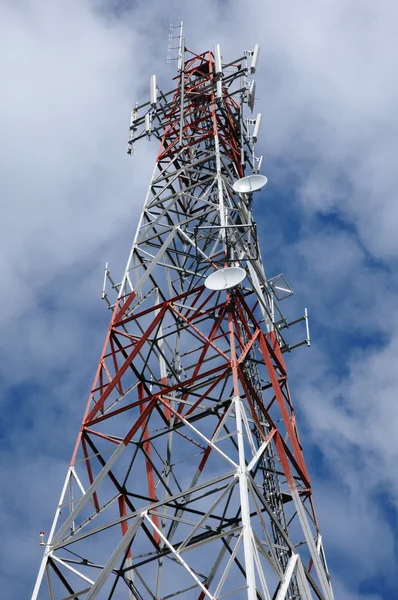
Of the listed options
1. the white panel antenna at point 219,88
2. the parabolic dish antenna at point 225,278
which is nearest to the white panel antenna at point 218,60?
the white panel antenna at point 219,88

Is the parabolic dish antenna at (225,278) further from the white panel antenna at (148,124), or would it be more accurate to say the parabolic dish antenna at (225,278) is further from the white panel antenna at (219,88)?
the white panel antenna at (219,88)

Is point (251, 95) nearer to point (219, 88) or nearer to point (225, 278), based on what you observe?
point (219, 88)

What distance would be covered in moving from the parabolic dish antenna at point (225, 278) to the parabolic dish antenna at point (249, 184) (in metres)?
5.38

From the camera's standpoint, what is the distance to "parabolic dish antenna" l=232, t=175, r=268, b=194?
95.3 ft

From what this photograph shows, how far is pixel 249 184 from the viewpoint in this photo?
2923 centimetres

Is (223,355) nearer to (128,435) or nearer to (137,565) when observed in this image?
(128,435)

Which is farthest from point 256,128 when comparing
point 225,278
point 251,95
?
point 225,278

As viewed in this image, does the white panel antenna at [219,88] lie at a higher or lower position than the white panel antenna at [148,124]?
higher

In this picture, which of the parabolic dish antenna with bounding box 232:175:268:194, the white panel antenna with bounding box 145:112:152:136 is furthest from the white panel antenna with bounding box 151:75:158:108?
the parabolic dish antenna with bounding box 232:175:268:194

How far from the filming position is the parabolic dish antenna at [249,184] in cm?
2906

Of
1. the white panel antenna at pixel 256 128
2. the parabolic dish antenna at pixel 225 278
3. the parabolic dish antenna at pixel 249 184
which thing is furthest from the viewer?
the white panel antenna at pixel 256 128

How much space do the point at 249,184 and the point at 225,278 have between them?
19.3ft

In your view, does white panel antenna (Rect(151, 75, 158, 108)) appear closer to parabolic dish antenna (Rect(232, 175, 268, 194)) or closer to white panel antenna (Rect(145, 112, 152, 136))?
white panel antenna (Rect(145, 112, 152, 136))

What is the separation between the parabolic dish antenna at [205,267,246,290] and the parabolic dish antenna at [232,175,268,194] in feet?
17.7
